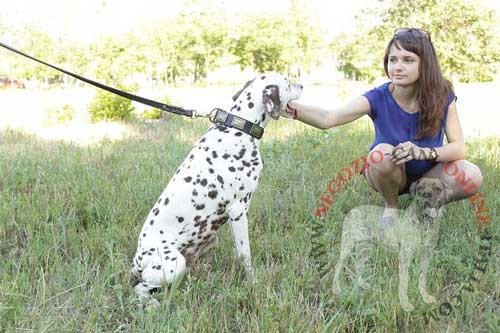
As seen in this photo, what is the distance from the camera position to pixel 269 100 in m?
3.25

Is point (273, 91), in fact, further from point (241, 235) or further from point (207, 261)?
point (207, 261)

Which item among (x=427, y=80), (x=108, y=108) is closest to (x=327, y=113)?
(x=427, y=80)

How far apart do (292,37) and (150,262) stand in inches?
2111

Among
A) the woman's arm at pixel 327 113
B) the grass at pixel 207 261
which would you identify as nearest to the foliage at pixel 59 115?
the grass at pixel 207 261

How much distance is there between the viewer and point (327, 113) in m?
4.12

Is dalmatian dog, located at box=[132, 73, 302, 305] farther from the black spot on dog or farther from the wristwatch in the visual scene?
the wristwatch

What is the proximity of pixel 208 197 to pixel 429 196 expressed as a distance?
226 cm

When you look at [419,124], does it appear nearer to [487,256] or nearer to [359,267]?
[487,256]

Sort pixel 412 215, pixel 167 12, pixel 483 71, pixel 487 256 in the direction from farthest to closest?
pixel 167 12 → pixel 483 71 → pixel 412 215 → pixel 487 256

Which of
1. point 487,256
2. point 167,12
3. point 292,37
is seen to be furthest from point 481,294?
point 292,37

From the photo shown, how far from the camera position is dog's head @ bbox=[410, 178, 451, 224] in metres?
4.01

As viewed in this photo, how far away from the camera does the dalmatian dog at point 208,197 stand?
2990 millimetres

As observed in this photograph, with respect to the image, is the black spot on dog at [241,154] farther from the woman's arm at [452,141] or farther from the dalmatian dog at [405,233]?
the woman's arm at [452,141]

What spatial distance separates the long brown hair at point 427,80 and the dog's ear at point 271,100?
132cm
